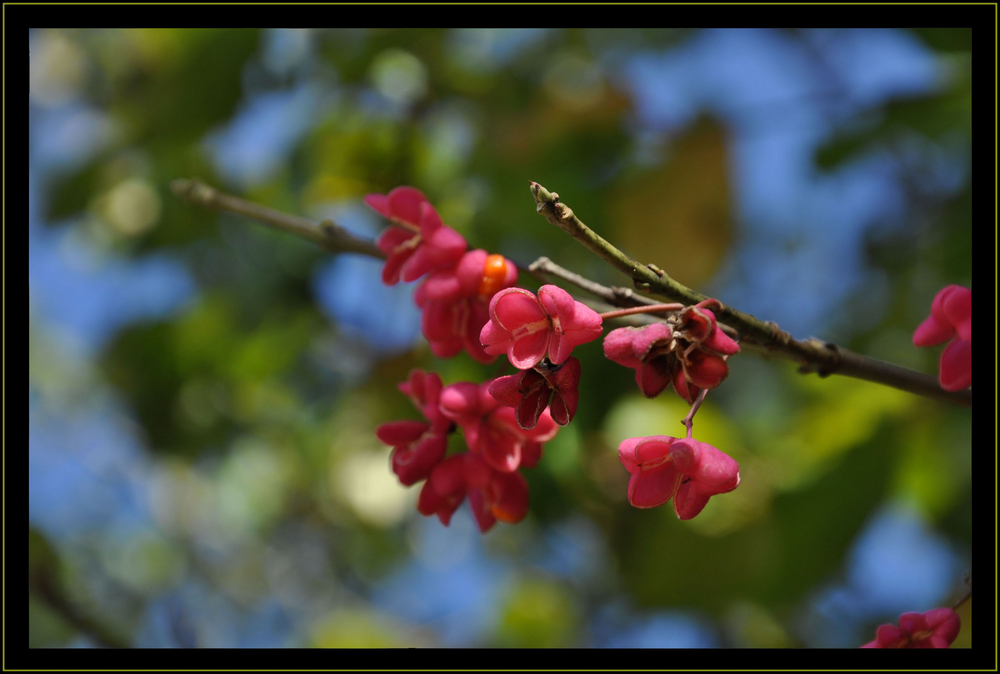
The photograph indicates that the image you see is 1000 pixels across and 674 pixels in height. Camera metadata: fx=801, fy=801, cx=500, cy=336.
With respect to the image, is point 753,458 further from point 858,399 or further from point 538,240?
point 538,240

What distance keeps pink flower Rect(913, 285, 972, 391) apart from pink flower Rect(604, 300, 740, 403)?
0.21 metres

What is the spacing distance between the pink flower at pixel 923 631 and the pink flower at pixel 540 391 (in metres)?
0.46

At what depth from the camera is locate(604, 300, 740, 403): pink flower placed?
0.69m

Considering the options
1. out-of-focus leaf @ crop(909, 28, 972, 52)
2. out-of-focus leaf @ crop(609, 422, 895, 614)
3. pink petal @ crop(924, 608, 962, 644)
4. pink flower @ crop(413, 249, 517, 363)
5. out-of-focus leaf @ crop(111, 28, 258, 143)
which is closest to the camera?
pink petal @ crop(924, 608, 962, 644)

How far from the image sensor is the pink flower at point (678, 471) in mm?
755

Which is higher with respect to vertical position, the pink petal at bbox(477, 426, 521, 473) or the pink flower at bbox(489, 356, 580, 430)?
the pink flower at bbox(489, 356, 580, 430)

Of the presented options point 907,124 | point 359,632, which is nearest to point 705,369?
point 907,124

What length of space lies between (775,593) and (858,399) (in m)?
0.63

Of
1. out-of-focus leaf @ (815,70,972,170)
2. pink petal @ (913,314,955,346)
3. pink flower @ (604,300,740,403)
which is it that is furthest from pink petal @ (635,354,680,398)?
out-of-focus leaf @ (815,70,972,170)

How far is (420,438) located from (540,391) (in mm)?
324

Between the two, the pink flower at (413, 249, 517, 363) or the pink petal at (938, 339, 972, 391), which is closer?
the pink petal at (938, 339, 972, 391)

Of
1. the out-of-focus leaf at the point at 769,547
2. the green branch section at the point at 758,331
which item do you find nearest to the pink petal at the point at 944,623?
the green branch section at the point at 758,331

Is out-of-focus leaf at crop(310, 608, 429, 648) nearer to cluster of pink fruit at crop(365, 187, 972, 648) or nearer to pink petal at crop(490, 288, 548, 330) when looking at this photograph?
cluster of pink fruit at crop(365, 187, 972, 648)
